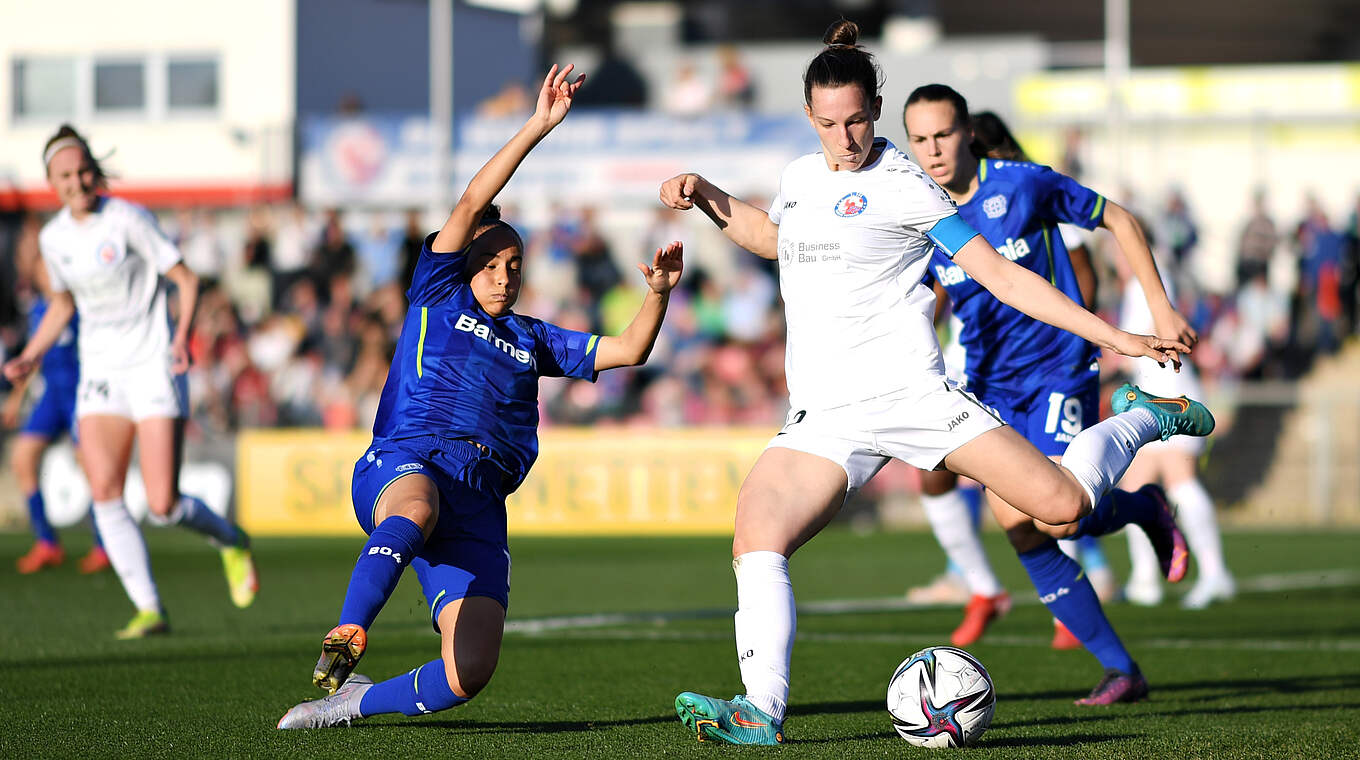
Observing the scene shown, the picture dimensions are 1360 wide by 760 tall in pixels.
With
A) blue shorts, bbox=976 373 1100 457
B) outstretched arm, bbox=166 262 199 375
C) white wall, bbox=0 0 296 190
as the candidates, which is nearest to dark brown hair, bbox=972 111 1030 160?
blue shorts, bbox=976 373 1100 457

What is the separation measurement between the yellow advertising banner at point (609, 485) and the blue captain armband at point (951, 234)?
1248 cm

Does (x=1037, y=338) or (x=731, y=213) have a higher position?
(x=731, y=213)

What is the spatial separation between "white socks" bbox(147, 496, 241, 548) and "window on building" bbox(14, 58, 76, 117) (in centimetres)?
2266

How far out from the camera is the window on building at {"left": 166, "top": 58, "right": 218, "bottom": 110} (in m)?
29.4

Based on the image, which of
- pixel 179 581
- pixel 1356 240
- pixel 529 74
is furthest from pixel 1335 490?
pixel 529 74

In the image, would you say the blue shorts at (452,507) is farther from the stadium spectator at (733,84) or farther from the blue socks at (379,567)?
the stadium spectator at (733,84)

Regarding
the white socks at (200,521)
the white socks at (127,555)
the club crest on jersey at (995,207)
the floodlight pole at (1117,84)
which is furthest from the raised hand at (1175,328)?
the floodlight pole at (1117,84)

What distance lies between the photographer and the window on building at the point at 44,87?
29.9 m

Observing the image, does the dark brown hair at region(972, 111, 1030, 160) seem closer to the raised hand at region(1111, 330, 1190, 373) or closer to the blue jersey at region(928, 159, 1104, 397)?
the blue jersey at region(928, 159, 1104, 397)

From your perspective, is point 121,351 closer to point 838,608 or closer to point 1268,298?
point 838,608

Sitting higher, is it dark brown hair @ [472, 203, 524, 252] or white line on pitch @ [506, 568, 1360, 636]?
dark brown hair @ [472, 203, 524, 252]

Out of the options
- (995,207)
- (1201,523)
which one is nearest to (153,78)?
(1201,523)

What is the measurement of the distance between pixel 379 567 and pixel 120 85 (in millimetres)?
26620

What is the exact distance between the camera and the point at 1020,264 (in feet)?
23.1
